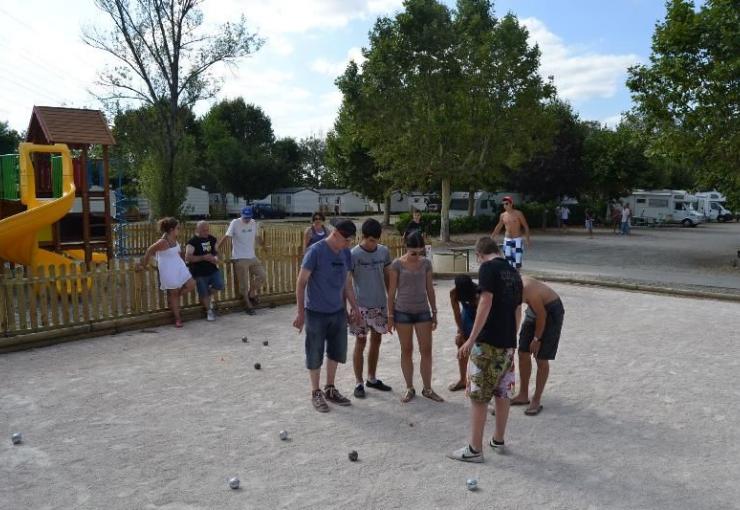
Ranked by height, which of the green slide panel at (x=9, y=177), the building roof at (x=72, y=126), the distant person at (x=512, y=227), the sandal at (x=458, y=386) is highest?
the building roof at (x=72, y=126)

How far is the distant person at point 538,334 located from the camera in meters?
5.40

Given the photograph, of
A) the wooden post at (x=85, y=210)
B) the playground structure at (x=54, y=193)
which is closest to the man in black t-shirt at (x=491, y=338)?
the playground structure at (x=54, y=193)

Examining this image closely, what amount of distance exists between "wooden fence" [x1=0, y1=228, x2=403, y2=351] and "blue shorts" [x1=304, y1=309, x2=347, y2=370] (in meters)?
4.69

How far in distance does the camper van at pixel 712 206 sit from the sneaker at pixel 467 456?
5381 cm

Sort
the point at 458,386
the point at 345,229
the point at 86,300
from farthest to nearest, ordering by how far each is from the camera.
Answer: the point at 86,300
the point at 458,386
the point at 345,229

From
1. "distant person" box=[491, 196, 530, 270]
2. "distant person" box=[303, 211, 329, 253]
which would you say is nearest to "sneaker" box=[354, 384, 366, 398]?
"distant person" box=[303, 211, 329, 253]

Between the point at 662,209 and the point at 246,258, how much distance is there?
4098cm

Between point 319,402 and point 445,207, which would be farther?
point 445,207

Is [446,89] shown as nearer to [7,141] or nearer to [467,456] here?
[467,456]

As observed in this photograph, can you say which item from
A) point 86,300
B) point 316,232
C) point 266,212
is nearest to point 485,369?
point 316,232

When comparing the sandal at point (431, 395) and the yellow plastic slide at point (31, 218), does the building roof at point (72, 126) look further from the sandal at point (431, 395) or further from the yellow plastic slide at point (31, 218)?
the sandal at point (431, 395)

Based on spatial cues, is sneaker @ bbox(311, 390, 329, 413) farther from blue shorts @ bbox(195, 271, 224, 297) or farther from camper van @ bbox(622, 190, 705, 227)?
camper van @ bbox(622, 190, 705, 227)

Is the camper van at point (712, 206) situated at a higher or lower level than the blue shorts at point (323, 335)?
higher

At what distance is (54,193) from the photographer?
44.5 ft
